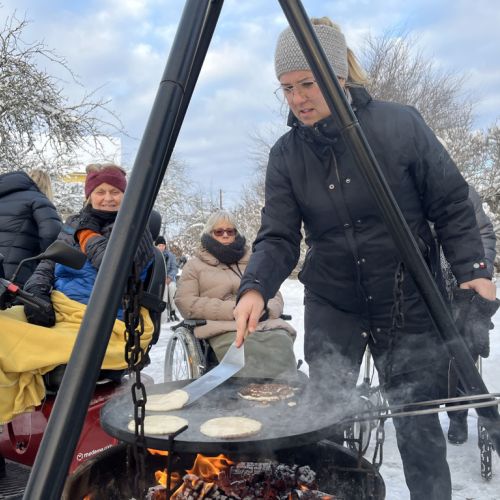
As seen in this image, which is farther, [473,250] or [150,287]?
[150,287]

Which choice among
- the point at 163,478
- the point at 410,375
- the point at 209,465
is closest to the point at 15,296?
the point at 163,478

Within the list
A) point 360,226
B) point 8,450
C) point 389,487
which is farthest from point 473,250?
point 8,450

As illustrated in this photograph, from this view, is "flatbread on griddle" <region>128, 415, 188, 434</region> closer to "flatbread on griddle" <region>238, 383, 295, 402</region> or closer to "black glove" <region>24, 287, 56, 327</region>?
"flatbread on griddle" <region>238, 383, 295, 402</region>

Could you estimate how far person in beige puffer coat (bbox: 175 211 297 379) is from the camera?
3984 mm

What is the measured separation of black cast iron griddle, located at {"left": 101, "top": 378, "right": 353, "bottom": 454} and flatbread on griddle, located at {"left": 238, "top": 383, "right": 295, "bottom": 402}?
0.09 feet

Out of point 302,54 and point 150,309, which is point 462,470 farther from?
point 302,54

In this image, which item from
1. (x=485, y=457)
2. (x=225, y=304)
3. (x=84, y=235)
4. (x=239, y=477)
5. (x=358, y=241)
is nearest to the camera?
(x=358, y=241)

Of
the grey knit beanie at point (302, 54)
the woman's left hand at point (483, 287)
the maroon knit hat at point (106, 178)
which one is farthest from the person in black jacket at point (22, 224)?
the woman's left hand at point (483, 287)

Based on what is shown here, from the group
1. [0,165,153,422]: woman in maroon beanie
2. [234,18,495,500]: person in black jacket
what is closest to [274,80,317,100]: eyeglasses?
[234,18,495,500]: person in black jacket

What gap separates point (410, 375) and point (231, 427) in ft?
2.65

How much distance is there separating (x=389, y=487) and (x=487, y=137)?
13.6 metres

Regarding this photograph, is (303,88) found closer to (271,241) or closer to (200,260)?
(271,241)

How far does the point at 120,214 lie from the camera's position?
1.22 m

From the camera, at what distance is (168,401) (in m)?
2.06
